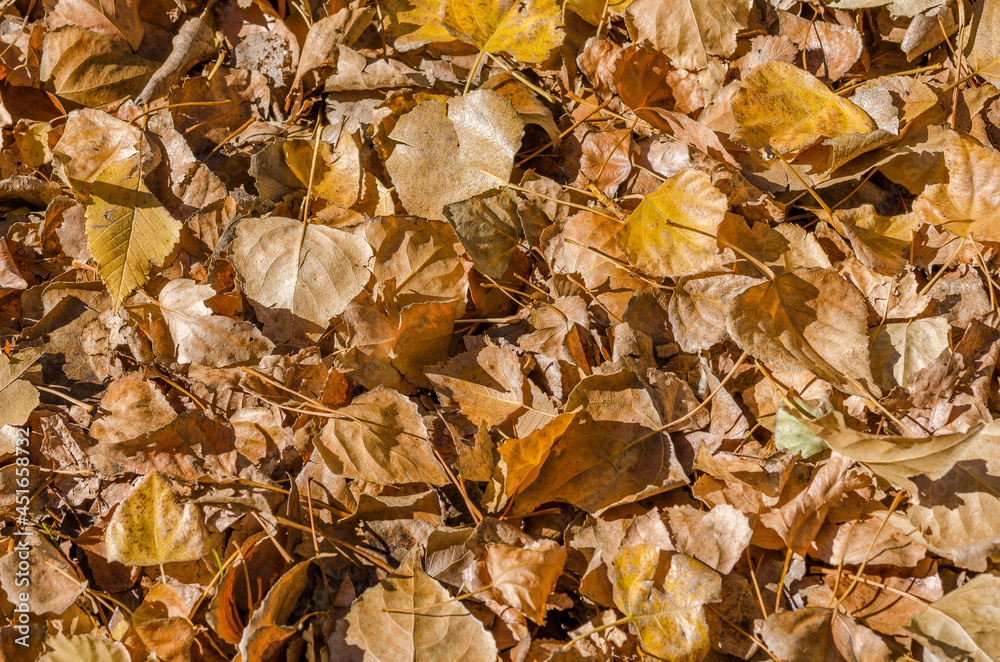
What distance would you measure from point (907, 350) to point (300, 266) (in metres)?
1.13

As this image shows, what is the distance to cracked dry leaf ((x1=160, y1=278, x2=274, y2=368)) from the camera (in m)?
1.27

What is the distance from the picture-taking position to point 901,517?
3.41 feet

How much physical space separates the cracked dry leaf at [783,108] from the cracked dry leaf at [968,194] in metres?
0.21

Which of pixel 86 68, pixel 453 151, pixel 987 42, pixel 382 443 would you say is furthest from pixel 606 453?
pixel 86 68

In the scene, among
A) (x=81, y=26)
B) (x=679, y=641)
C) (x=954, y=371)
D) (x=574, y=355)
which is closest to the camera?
(x=679, y=641)

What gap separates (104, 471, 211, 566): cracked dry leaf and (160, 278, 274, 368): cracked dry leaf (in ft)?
0.84

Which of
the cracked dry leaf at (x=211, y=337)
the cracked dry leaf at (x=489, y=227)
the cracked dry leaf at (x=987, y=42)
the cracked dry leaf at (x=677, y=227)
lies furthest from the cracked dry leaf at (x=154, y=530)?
the cracked dry leaf at (x=987, y=42)

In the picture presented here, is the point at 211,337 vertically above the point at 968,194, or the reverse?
the point at 968,194

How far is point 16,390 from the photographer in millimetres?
1307

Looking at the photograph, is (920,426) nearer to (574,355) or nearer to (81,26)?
(574,355)

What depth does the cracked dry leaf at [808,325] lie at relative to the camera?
109 cm

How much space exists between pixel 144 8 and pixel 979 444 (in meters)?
2.00

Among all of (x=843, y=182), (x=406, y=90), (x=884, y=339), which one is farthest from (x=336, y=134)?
(x=884, y=339)

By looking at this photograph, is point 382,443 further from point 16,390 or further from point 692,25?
point 692,25
